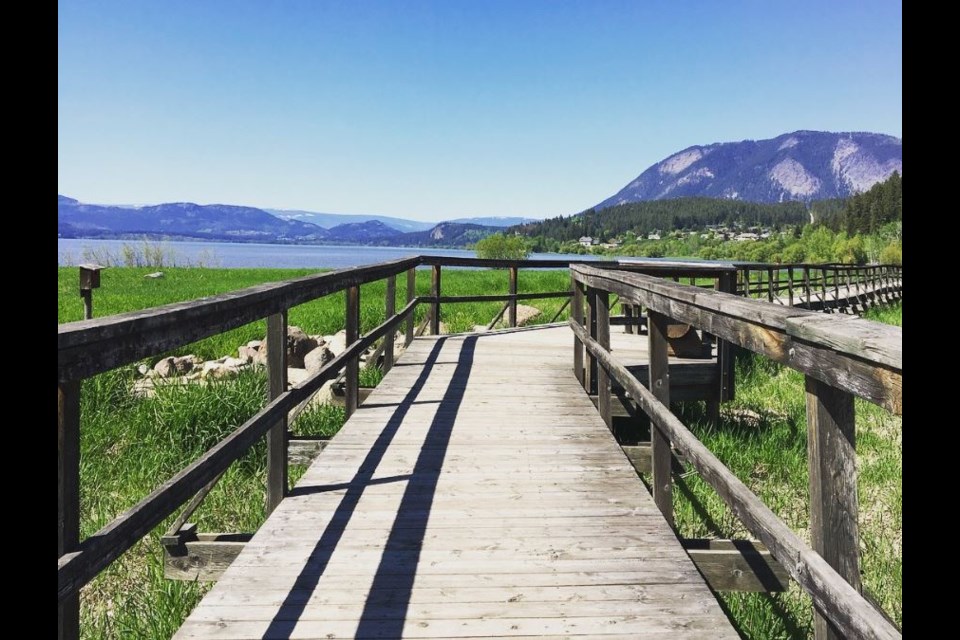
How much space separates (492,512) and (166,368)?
23.0 ft

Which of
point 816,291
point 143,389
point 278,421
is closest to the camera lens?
point 278,421

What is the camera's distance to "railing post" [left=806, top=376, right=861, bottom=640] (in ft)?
5.43

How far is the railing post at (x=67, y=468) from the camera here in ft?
4.87

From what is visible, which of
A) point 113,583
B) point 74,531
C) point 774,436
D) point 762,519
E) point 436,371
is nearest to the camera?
point 74,531

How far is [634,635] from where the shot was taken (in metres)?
2.11

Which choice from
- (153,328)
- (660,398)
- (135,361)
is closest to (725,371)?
(660,398)

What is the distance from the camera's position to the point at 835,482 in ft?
5.52

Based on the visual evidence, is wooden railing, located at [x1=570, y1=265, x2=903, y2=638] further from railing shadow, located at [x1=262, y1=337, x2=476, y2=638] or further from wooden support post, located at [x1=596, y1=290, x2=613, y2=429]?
wooden support post, located at [x1=596, y1=290, x2=613, y2=429]

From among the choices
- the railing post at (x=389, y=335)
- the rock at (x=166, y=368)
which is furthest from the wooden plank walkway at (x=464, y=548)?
the rock at (x=166, y=368)

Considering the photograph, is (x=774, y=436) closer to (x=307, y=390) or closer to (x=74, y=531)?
(x=307, y=390)

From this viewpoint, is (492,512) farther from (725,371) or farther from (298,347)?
(298,347)
